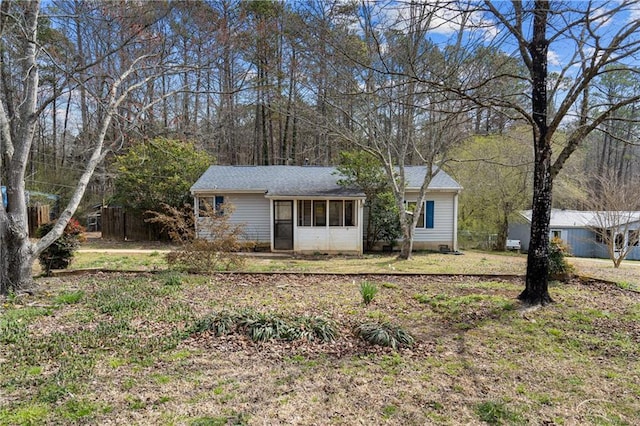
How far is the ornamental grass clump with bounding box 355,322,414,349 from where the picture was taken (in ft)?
13.5

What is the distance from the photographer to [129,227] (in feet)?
57.1

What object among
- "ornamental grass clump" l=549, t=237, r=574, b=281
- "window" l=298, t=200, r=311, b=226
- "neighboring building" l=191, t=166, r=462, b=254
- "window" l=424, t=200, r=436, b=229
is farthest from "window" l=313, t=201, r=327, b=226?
"ornamental grass clump" l=549, t=237, r=574, b=281

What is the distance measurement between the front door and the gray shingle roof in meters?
0.77

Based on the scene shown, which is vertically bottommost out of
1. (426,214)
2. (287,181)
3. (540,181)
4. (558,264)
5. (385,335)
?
(385,335)

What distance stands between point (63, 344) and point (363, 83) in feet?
34.0

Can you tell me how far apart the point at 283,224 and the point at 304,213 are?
118 cm

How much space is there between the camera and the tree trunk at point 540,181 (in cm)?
529

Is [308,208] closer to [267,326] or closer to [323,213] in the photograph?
[323,213]

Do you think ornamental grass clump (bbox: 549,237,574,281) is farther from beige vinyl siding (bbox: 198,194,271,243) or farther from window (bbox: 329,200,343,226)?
beige vinyl siding (bbox: 198,194,271,243)

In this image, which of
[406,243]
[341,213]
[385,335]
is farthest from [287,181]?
[385,335]

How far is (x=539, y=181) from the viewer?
5.51 m

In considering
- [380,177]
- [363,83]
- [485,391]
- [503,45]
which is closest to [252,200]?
[380,177]

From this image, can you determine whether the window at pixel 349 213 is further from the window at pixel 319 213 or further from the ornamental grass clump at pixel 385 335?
the ornamental grass clump at pixel 385 335

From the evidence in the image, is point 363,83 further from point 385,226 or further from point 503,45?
point 503,45
